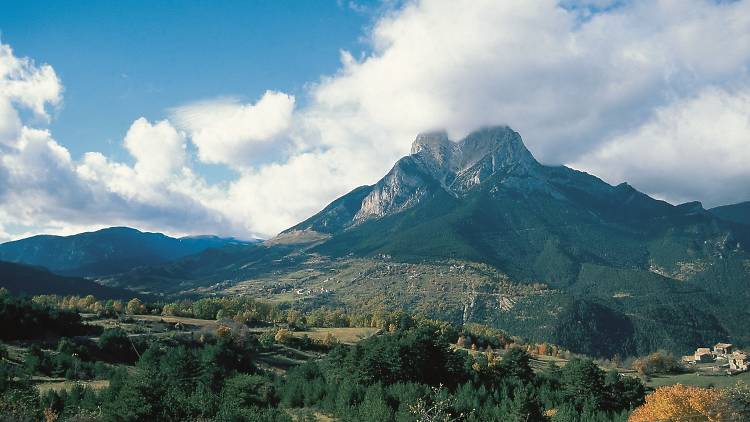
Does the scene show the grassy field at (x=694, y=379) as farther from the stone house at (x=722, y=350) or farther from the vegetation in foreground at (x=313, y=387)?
the stone house at (x=722, y=350)

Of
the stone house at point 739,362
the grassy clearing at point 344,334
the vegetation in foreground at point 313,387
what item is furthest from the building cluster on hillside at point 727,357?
the grassy clearing at point 344,334

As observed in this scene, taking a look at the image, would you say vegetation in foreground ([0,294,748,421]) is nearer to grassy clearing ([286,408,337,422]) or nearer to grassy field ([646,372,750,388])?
grassy clearing ([286,408,337,422])

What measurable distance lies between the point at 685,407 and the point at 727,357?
499 ft

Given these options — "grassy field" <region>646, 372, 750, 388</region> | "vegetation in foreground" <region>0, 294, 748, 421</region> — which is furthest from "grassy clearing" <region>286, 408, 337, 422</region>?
"grassy field" <region>646, 372, 750, 388</region>

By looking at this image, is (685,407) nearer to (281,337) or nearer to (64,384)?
(64,384)

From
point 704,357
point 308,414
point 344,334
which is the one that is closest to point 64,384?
point 308,414

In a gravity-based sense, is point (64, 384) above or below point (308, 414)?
above

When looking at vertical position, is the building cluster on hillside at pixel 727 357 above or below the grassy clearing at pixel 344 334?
below

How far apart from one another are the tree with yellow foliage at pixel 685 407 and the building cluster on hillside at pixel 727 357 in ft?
376

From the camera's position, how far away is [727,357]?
17112 centimetres

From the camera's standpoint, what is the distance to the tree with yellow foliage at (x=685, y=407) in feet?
157

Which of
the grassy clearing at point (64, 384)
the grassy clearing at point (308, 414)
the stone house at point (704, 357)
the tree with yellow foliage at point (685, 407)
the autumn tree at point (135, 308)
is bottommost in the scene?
the stone house at point (704, 357)

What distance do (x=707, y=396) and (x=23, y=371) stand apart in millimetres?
77971

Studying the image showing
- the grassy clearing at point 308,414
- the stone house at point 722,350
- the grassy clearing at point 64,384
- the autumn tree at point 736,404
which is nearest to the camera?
the autumn tree at point 736,404
